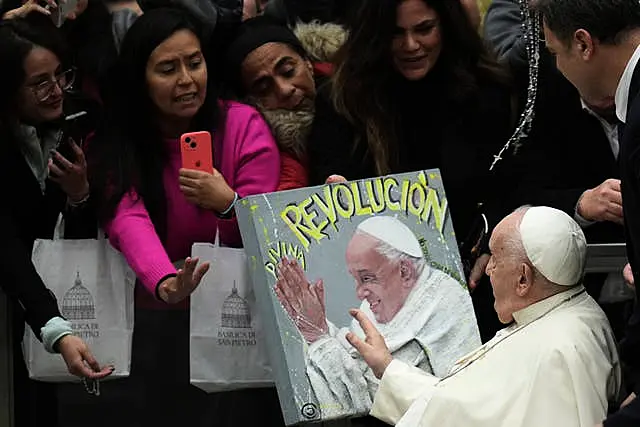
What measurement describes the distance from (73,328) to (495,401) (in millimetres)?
1827

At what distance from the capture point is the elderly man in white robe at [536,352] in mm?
4098

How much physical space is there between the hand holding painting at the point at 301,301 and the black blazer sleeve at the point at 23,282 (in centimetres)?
91

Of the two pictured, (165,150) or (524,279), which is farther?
(165,150)

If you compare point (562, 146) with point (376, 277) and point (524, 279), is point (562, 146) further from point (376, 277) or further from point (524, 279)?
point (524, 279)

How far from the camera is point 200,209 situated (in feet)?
17.8

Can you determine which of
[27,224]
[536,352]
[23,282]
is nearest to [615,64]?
[536,352]

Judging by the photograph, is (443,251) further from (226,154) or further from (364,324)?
(226,154)

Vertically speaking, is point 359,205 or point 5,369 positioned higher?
point 359,205

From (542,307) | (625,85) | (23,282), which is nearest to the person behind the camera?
(625,85)

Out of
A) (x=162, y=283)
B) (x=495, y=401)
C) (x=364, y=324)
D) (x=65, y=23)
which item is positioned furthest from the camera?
(x=65, y=23)

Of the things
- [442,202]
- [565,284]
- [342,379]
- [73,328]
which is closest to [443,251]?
[442,202]

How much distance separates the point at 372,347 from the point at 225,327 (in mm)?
770

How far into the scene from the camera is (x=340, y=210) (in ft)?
16.6

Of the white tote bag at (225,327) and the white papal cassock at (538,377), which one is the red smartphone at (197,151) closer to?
the white tote bag at (225,327)
